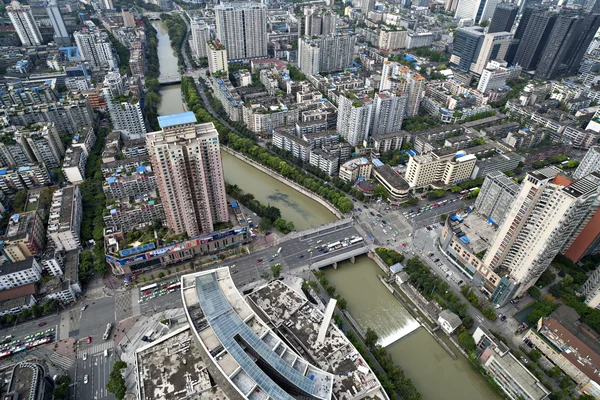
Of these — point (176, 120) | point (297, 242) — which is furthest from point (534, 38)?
point (176, 120)

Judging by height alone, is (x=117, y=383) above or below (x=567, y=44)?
below

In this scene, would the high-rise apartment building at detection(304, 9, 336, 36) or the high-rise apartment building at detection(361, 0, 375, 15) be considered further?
the high-rise apartment building at detection(361, 0, 375, 15)

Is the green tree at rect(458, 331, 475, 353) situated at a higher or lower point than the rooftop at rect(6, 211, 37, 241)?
lower

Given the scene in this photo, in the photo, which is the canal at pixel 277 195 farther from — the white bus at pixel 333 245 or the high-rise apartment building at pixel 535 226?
the high-rise apartment building at pixel 535 226

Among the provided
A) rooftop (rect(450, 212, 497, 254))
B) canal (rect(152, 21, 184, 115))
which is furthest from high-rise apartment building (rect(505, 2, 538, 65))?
canal (rect(152, 21, 184, 115))

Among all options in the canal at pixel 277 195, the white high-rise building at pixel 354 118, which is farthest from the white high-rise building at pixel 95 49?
the white high-rise building at pixel 354 118

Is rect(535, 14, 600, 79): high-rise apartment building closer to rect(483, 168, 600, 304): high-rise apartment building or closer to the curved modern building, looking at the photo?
rect(483, 168, 600, 304): high-rise apartment building

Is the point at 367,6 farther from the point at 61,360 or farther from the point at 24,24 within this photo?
the point at 61,360
